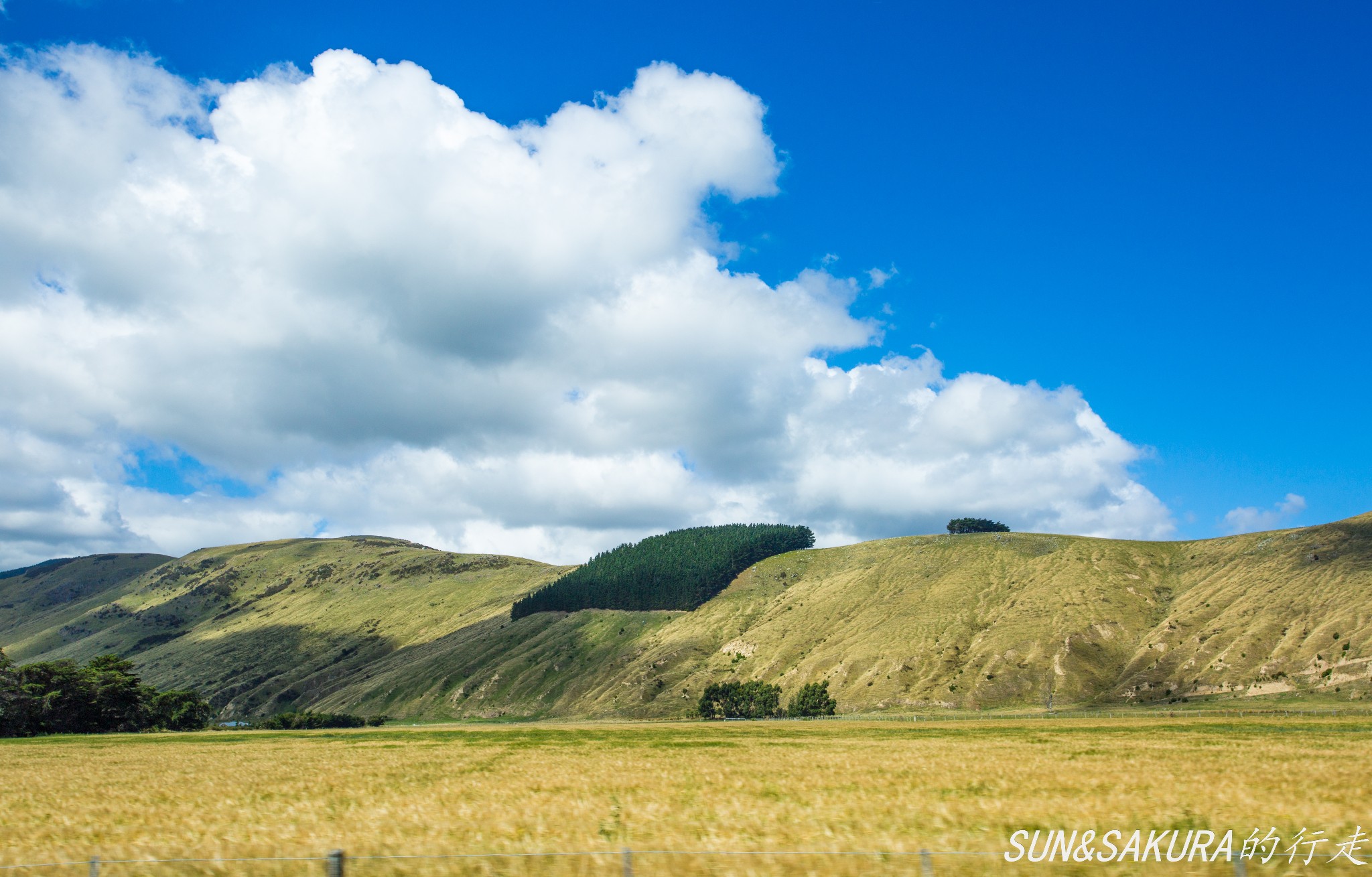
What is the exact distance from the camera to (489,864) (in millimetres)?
14148

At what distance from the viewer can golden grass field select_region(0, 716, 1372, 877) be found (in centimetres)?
1595

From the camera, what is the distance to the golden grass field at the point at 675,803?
15953 millimetres

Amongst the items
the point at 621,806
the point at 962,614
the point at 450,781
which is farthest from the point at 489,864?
the point at 962,614

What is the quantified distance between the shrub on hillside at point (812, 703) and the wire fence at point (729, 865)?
115m

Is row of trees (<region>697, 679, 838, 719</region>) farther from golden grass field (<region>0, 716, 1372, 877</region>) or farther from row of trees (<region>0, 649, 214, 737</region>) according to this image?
row of trees (<region>0, 649, 214, 737</region>)

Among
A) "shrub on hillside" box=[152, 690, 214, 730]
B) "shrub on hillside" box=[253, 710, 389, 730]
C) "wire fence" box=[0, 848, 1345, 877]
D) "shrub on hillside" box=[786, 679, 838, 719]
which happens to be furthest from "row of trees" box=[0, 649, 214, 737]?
"wire fence" box=[0, 848, 1345, 877]

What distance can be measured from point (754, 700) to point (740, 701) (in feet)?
9.04

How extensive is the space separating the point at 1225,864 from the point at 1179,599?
152757 mm

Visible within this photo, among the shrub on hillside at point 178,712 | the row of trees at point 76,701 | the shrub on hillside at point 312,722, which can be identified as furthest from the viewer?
the shrub on hillside at point 312,722

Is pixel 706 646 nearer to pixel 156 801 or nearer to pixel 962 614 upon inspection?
pixel 962 614

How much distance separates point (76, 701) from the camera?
4296 inches

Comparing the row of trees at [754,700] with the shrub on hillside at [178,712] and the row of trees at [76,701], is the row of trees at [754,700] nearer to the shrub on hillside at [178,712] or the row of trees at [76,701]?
the shrub on hillside at [178,712]

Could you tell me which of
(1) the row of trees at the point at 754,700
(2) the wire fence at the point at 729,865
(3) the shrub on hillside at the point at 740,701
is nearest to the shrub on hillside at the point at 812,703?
(1) the row of trees at the point at 754,700

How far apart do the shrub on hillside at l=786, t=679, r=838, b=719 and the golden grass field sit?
78747mm
